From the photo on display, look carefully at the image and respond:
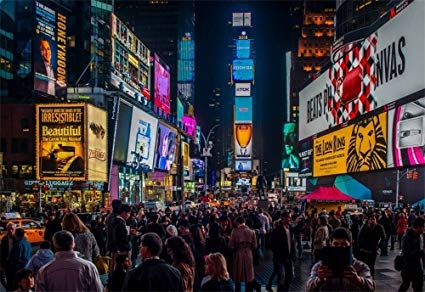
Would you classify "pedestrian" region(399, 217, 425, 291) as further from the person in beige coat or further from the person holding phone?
the person holding phone

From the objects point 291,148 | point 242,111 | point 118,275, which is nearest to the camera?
point 118,275

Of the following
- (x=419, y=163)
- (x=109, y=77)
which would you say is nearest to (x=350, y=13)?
(x=109, y=77)

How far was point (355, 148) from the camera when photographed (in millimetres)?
36469

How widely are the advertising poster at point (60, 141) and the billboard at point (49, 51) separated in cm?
901

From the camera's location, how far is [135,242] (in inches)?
605

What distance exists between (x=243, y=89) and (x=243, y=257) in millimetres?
115196

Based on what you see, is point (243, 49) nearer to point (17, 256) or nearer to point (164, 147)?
point (164, 147)

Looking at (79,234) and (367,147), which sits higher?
(367,147)

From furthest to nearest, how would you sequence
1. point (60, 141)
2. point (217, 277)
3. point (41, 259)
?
1. point (60, 141)
2. point (41, 259)
3. point (217, 277)

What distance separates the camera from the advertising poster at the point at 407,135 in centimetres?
2567

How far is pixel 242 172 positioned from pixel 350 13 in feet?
164

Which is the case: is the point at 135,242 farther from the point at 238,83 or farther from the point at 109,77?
the point at 238,83

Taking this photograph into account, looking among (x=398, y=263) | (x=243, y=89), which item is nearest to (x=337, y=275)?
(x=398, y=263)

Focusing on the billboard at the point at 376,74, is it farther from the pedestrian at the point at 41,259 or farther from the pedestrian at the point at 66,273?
the pedestrian at the point at 66,273
